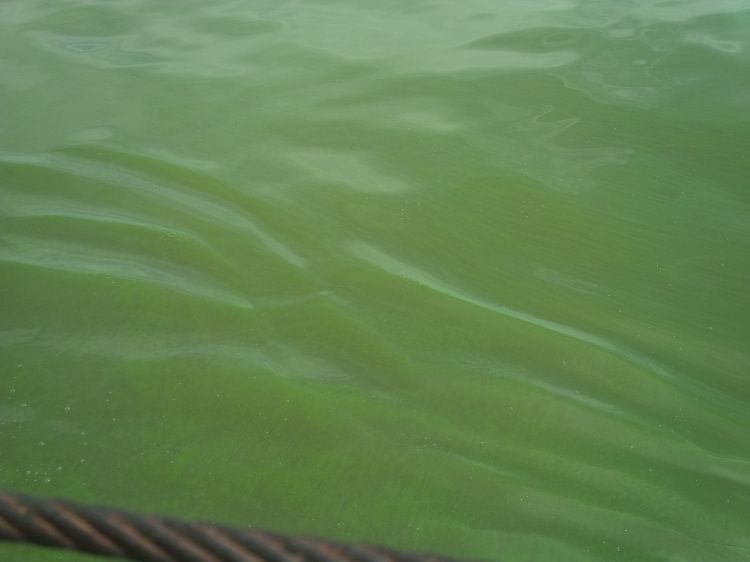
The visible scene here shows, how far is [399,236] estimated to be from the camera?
2152mm

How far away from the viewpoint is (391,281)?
201 cm

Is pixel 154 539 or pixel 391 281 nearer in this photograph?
pixel 154 539

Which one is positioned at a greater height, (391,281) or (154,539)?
(154,539)

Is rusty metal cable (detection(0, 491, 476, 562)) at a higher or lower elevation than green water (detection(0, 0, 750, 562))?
higher

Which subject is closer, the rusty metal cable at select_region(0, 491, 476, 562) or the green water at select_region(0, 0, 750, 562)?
the rusty metal cable at select_region(0, 491, 476, 562)

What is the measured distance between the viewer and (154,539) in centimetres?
41

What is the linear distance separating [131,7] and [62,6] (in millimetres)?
289

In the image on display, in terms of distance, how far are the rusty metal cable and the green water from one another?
3.49 ft

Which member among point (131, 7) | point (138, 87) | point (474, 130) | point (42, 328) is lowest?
point (42, 328)

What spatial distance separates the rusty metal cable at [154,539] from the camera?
0.40 m

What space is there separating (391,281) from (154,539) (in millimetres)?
1611

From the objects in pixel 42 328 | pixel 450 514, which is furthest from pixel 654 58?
pixel 42 328

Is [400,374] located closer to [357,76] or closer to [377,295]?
[377,295]

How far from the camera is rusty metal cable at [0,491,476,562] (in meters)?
0.40
